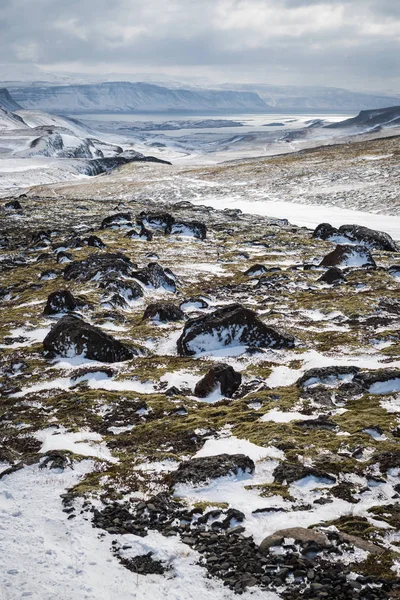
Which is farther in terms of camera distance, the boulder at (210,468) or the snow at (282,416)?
the snow at (282,416)

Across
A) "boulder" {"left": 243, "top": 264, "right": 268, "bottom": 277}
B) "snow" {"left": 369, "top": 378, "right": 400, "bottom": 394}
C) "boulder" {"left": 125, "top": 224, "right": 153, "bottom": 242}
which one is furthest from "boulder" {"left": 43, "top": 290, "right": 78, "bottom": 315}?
"boulder" {"left": 125, "top": 224, "right": 153, "bottom": 242}

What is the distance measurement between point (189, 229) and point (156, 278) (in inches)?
668

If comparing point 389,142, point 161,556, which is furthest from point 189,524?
point 389,142

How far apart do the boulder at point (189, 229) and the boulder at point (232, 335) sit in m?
24.1

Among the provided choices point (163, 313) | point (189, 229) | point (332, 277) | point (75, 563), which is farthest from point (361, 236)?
point (75, 563)

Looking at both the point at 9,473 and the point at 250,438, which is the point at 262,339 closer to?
the point at 250,438

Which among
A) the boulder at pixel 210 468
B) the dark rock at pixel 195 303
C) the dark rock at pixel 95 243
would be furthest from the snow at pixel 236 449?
the dark rock at pixel 95 243

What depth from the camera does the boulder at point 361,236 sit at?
34.8 metres

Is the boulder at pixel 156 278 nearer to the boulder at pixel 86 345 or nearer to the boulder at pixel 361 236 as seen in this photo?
the boulder at pixel 86 345

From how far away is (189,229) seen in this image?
4103 centimetres

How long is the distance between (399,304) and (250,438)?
12173 mm

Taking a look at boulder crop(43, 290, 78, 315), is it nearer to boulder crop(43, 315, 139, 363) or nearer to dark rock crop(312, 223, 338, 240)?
boulder crop(43, 315, 139, 363)

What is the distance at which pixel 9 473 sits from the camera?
9.45 meters

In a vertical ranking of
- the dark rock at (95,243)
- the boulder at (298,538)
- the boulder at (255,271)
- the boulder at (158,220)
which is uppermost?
the boulder at (158,220)
